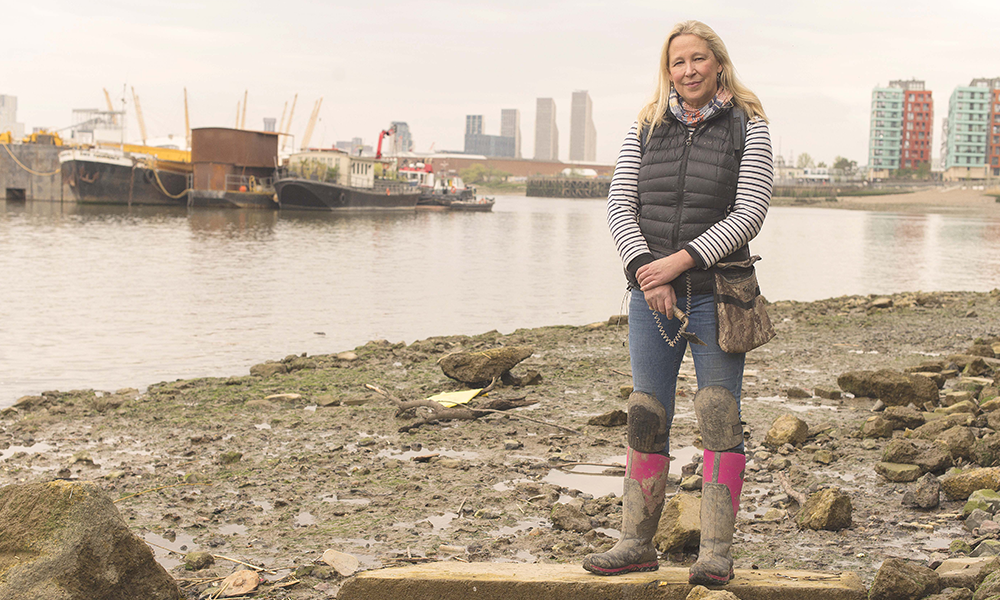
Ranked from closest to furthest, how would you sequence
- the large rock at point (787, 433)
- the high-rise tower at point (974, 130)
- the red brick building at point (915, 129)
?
the large rock at point (787, 433) < the high-rise tower at point (974, 130) < the red brick building at point (915, 129)

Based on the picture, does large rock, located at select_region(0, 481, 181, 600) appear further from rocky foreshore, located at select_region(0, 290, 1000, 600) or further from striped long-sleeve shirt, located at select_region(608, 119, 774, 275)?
striped long-sleeve shirt, located at select_region(608, 119, 774, 275)

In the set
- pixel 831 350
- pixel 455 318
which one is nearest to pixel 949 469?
pixel 831 350

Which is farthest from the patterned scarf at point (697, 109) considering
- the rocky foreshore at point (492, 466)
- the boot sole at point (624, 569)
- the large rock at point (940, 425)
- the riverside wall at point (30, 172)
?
the riverside wall at point (30, 172)

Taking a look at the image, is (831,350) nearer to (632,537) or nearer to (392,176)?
(632,537)

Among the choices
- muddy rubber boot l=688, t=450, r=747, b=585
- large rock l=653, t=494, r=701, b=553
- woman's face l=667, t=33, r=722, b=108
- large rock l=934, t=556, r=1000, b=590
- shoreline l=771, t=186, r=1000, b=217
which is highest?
shoreline l=771, t=186, r=1000, b=217

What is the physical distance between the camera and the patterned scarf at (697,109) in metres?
2.89

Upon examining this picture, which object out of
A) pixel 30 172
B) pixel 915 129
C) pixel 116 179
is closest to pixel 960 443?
pixel 116 179

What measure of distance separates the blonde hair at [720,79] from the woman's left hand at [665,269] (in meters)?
0.48

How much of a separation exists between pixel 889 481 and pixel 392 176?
64362 mm

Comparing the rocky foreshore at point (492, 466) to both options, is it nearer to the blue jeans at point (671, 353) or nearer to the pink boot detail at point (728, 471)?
the pink boot detail at point (728, 471)

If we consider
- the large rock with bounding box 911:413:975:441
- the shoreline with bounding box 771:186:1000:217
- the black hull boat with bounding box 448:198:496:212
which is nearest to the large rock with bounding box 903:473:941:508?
the large rock with bounding box 911:413:975:441

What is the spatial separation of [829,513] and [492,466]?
1.91 meters

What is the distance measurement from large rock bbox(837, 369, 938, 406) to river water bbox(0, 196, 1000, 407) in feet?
21.7

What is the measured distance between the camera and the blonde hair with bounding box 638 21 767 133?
2.93 metres
